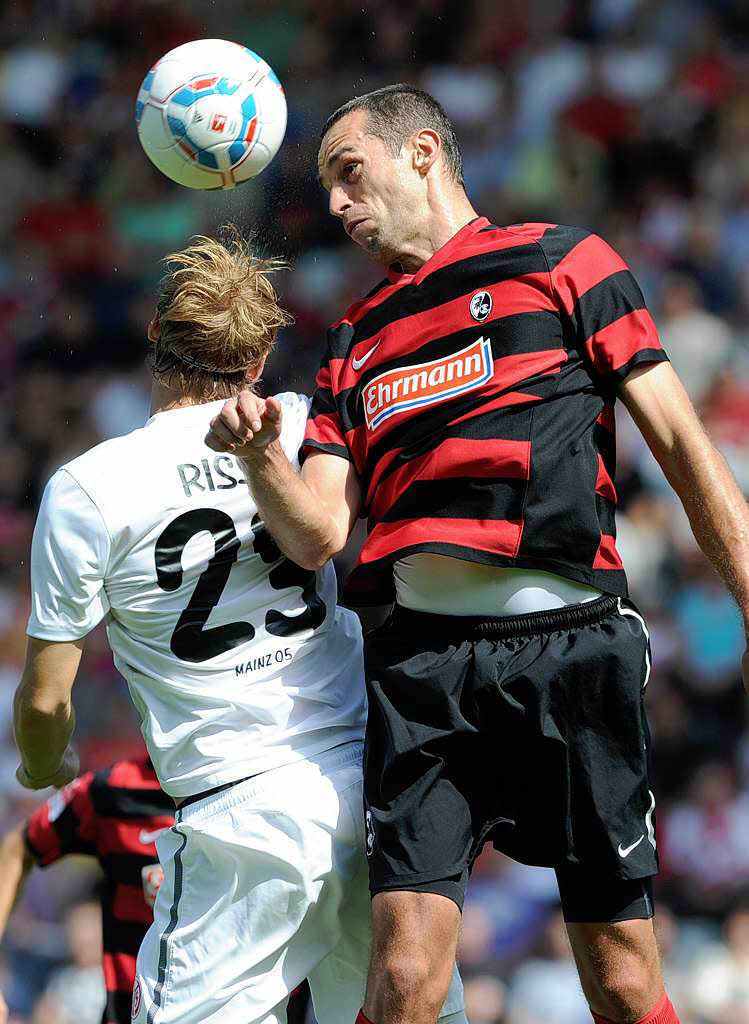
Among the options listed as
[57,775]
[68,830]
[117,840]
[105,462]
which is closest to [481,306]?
[105,462]

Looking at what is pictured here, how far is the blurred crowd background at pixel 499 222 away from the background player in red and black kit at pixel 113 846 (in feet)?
7.07

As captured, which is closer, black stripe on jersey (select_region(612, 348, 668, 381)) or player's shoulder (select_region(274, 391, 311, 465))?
black stripe on jersey (select_region(612, 348, 668, 381))

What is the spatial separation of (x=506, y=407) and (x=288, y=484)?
484mm

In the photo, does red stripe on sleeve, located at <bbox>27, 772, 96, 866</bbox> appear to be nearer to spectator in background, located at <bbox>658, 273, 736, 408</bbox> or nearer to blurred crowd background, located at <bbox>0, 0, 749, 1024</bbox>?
blurred crowd background, located at <bbox>0, 0, 749, 1024</bbox>

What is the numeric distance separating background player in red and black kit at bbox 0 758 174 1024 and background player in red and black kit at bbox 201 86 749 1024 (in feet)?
4.59

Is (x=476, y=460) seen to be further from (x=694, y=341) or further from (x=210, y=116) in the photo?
(x=694, y=341)

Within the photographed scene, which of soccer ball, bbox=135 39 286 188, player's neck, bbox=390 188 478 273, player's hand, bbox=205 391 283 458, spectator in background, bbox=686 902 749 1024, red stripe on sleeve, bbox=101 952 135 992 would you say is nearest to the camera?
player's hand, bbox=205 391 283 458

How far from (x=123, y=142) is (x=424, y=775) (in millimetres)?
7555

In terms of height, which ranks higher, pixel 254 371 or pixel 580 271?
pixel 580 271

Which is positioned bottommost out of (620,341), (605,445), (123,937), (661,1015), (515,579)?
(123,937)

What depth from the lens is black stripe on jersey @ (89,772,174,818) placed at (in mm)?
4121

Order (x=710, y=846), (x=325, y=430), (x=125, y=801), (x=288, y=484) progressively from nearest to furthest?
(x=288, y=484)
(x=325, y=430)
(x=125, y=801)
(x=710, y=846)

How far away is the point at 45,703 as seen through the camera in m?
2.96

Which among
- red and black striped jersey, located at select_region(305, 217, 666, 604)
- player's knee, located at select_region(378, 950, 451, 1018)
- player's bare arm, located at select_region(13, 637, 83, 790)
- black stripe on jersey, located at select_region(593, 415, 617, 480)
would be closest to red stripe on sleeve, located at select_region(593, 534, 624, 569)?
A: red and black striped jersey, located at select_region(305, 217, 666, 604)
